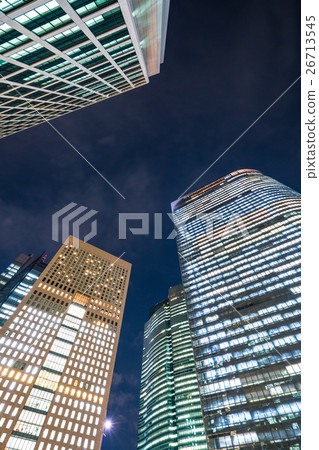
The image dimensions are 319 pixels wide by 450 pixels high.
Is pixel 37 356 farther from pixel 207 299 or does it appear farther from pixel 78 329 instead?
pixel 207 299

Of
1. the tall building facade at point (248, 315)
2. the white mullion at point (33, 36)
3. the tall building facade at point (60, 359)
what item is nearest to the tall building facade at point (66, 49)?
the white mullion at point (33, 36)

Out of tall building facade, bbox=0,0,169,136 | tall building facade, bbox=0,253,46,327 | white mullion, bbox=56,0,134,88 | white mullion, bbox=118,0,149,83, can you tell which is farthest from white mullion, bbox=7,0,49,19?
tall building facade, bbox=0,253,46,327

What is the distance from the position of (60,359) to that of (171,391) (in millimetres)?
78087

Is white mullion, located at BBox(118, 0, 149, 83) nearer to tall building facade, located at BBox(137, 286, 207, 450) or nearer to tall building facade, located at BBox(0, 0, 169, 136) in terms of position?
tall building facade, located at BBox(0, 0, 169, 136)

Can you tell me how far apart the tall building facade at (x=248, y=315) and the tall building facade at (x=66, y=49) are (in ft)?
251

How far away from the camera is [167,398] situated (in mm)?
121500

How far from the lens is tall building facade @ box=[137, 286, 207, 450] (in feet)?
340

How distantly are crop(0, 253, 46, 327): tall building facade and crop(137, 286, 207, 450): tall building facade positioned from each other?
3665 inches

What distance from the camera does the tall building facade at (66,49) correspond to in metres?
24.6

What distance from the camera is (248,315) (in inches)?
2884

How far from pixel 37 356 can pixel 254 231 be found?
99568 millimetres

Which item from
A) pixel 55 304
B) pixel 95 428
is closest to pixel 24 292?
pixel 55 304

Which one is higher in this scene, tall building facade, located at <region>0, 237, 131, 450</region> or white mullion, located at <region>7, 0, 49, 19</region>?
white mullion, located at <region>7, 0, 49, 19</region>

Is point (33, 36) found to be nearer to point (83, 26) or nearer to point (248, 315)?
point (83, 26)
